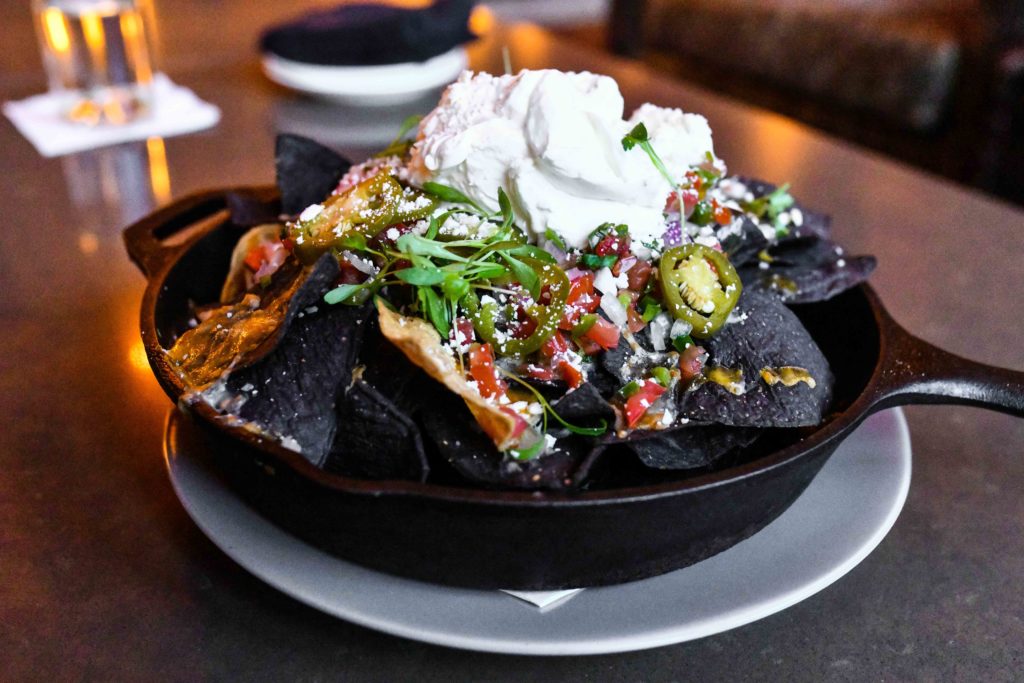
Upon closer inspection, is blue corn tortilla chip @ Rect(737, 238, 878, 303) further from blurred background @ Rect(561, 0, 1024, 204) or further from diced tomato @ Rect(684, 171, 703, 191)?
blurred background @ Rect(561, 0, 1024, 204)

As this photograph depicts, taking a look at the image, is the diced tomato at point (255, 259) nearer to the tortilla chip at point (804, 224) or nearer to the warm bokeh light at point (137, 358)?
the warm bokeh light at point (137, 358)

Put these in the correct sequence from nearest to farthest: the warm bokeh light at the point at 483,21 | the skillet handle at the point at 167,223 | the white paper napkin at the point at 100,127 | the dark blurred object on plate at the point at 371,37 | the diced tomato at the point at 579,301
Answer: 1. the diced tomato at the point at 579,301
2. the skillet handle at the point at 167,223
3. the white paper napkin at the point at 100,127
4. the dark blurred object on plate at the point at 371,37
5. the warm bokeh light at the point at 483,21

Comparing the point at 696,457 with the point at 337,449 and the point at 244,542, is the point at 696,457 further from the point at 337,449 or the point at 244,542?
the point at 244,542

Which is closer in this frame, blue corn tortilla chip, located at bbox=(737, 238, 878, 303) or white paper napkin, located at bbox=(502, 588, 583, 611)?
white paper napkin, located at bbox=(502, 588, 583, 611)

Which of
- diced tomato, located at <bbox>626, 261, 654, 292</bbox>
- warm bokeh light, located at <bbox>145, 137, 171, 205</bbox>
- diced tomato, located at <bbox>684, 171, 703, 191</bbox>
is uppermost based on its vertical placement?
diced tomato, located at <bbox>684, 171, 703, 191</bbox>

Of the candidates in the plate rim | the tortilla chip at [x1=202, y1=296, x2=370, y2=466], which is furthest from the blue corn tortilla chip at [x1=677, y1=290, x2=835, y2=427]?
the plate rim

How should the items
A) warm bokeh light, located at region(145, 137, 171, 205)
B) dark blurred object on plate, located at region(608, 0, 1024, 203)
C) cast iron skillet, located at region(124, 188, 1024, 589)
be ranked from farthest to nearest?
dark blurred object on plate, located at region(608, 0, 1024, 203) < warm bokeh light, located at region(145, 137, 171, 205) < cast iron skillet, located at region(124, 188, 1024, 589)

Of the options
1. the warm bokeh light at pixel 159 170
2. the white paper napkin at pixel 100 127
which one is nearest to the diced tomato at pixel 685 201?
the warm bokeh light at pixel 159 170
